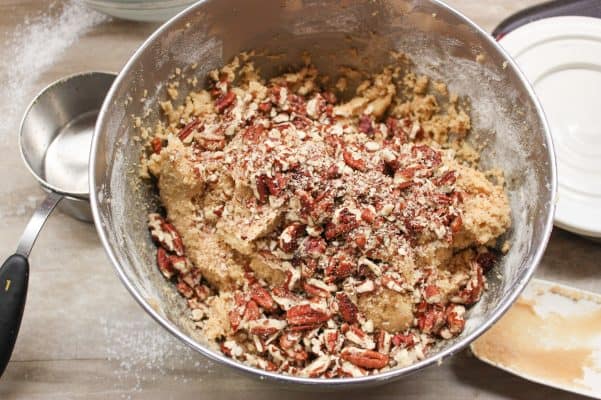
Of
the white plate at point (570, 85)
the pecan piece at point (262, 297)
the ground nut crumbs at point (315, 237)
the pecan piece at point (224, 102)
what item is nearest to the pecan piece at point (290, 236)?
the ground nut crumbs at point (315, 237)

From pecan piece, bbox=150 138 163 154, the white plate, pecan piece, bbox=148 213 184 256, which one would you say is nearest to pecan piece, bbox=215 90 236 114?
pecan piece, bbox=150 138 163 154

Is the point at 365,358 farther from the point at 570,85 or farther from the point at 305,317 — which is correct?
the point at 570,85

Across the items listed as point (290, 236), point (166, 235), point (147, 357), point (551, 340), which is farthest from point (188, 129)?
point (551, 340)

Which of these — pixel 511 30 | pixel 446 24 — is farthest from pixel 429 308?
pixel 511 30

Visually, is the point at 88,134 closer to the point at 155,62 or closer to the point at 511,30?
the point at 155,62

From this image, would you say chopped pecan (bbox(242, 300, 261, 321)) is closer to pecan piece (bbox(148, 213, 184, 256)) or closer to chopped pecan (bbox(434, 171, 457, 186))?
pecan piece (bbox(148, 213, 184, 256))

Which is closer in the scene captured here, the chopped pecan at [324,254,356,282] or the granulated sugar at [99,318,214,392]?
the chopped pecan at [324,254,356,282]
